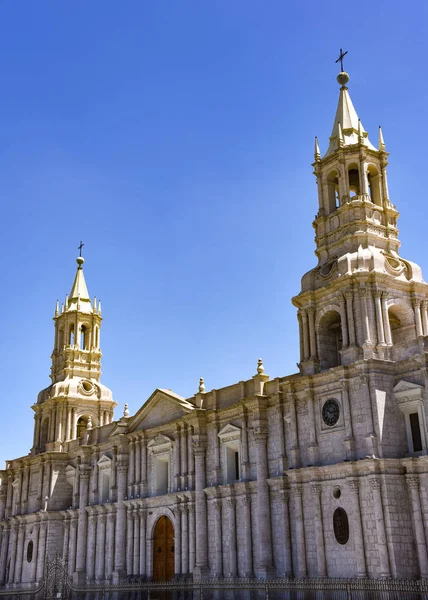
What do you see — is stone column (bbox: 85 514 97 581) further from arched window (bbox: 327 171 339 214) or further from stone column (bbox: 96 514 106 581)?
arched window (bbox: 327 171 339 214)

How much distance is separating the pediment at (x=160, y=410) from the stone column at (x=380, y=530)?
14.3 meters

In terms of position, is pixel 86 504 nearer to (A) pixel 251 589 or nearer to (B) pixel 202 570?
(B) pixel 202 570

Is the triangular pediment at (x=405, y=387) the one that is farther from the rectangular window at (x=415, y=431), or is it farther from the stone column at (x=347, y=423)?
the stone column at (x=347, y=423)

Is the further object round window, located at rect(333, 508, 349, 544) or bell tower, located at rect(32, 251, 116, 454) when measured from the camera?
bell tower, located at rect(32, 251, 116, 454)

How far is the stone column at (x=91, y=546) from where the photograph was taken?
47.2 metres

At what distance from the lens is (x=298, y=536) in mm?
Answer: 32812

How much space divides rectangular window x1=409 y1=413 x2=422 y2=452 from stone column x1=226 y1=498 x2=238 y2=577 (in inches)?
428

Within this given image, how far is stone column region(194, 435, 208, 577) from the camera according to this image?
38.0 metres

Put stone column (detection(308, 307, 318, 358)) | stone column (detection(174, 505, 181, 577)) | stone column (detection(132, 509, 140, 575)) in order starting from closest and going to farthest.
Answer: stone column (detection(308, 307, 318, 358)) < stone column (detection(174, 505, 181, 577)) < stone column (detection(132, 509, 140, 575))

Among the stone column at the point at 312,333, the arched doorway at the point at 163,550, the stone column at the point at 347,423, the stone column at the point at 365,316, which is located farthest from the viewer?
the arched doorway at the point at 163,550

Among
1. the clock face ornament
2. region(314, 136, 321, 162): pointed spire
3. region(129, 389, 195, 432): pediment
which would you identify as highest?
region(314, 136, 321, 162): pointed spire

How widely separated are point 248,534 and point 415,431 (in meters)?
10.5

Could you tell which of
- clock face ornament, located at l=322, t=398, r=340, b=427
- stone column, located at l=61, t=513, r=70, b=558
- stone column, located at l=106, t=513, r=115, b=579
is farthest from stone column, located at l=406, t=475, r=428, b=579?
stone column, located at l=61, t=513, r=70, b=558

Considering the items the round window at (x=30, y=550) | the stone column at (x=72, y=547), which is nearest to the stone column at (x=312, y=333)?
the stone column at (x=72, y=547)
